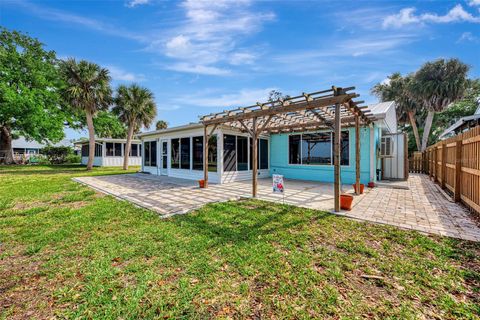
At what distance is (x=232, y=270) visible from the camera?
2.45 meters

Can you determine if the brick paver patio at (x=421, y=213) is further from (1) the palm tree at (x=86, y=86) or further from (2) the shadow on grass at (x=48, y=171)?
(1) the palm tree at (x=86, y=86)

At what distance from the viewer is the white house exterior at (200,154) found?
9.42m

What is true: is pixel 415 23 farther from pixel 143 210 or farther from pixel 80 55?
pixel 80 55

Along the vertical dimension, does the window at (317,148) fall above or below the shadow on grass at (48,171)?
above

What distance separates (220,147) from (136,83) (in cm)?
1181

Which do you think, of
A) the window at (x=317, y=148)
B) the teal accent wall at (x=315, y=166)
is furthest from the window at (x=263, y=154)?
the window at (x=317, y=148)

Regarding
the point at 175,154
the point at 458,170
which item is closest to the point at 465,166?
the point at 458,170

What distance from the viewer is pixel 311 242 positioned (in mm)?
3160

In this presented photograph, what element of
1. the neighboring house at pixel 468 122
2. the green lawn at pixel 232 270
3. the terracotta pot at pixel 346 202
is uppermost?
the neighboring house at pixel 468 122

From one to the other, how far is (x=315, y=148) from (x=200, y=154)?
5.59m

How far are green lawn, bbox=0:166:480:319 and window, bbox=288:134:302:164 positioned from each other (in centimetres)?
636

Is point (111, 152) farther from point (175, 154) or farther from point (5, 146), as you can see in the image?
point (175, 154)

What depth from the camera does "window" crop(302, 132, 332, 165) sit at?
9.35 metres

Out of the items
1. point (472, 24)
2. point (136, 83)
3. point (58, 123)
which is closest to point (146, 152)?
point (136, 83)
